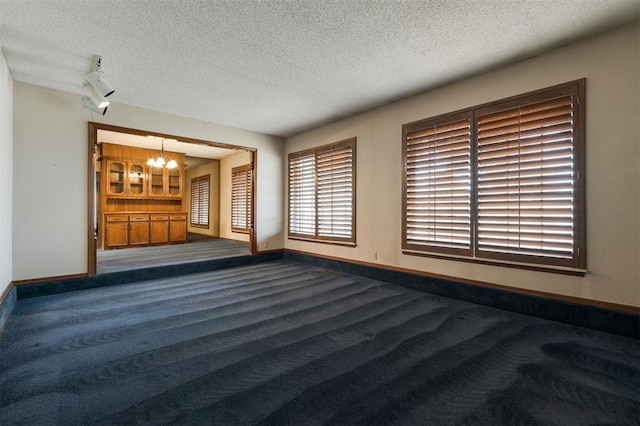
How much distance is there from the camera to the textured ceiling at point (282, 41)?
2.15m

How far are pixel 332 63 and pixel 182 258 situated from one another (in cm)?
404

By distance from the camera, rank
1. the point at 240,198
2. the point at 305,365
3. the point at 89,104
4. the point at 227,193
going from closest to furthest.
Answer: the point at 305,365, the point at 89,104, the point at 240,198, the point at 227,193

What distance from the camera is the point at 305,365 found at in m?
1.88

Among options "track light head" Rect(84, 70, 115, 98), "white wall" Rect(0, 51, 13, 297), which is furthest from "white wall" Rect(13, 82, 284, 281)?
"track light head" Rect(84, 70, 115, 98)

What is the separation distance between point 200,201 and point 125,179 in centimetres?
278

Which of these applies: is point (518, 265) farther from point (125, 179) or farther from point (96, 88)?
point (125, 179)

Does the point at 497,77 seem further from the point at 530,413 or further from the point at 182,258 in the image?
the point at 182,258

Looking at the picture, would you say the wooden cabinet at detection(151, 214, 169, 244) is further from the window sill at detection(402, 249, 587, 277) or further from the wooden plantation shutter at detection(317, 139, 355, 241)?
the window sill at detection(402, 249, 587, 277)

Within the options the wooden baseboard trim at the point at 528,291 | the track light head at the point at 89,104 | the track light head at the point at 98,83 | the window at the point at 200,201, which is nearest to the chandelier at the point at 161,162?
the window at the point at 200,201

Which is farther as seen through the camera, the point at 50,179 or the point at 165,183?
the point at 165,183

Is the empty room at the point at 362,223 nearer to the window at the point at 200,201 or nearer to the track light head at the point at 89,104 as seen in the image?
the track light head at the point at 89,104

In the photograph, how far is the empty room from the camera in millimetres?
1659

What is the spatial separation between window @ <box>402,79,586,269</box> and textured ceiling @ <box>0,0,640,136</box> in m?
0.54

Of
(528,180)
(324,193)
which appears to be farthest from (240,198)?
(528,180)
